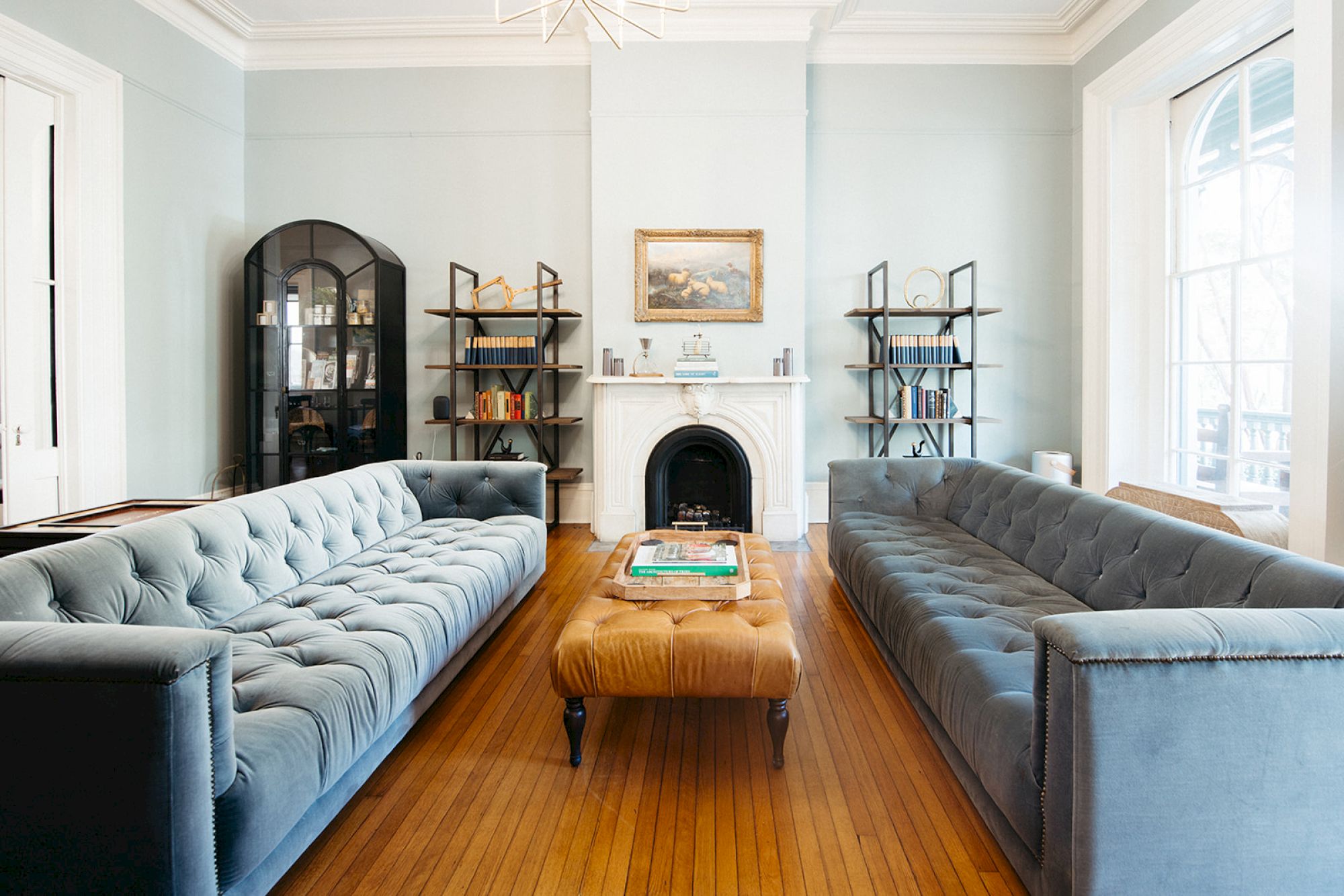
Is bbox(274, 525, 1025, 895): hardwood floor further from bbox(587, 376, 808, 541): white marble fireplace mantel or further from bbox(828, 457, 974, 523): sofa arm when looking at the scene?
bbox(587, 376, 808, 541): white marble fireplace mantel

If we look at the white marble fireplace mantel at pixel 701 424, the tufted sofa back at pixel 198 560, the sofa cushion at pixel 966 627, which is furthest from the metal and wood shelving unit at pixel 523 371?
the sofa cushion at pixel 966 627

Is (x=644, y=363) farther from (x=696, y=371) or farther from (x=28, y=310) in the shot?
(x=28, y=310)

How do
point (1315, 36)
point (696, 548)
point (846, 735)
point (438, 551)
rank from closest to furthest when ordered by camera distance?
point (846, 735)
point (696, 548)
point (438, 551)
point (1315, 36)

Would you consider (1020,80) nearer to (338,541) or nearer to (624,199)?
(624,199)

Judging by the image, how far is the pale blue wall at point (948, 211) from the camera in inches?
224

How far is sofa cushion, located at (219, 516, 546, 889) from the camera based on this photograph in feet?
4.60

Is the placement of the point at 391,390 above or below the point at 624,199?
below

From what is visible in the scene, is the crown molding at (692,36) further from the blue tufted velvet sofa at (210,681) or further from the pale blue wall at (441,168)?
the blue tufted velvet sofa at (210,681)

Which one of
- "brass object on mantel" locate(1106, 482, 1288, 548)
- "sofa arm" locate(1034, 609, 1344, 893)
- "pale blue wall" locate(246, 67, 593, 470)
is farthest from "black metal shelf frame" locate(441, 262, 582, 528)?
"sofa arm" locate(1034, 609, 1344, 893)

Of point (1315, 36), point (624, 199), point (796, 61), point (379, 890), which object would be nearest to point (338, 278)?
point (624, 199)

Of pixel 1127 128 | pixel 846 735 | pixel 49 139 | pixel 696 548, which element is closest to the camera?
pixel 846 735

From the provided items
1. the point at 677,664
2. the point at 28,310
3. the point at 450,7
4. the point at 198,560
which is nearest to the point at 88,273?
the point at 28,310

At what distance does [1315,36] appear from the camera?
132 inches

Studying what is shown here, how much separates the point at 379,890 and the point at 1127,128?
6019mm
